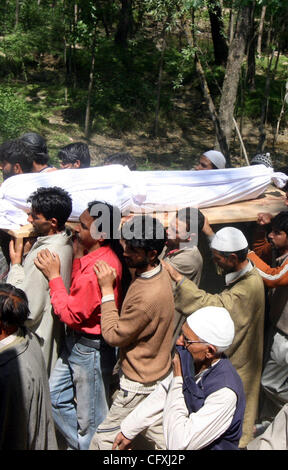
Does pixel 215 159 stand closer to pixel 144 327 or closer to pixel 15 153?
pixel 15 153

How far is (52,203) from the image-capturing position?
3195 mm

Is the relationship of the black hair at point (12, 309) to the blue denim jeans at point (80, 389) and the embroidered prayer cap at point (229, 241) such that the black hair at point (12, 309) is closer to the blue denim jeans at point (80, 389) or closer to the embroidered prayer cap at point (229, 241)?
the blue denim jeans at point (80, 389)

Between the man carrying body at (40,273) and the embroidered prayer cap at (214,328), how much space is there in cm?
114

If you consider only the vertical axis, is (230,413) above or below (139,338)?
above

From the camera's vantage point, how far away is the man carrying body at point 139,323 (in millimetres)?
2832

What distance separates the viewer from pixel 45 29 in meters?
13.5

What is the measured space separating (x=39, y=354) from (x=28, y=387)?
0.20m

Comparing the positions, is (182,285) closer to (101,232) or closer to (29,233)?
(101,232)

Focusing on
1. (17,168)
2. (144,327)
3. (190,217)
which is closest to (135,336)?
(144,327)

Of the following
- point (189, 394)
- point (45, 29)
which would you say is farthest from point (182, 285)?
point (45, 29)

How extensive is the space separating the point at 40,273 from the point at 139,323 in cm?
76

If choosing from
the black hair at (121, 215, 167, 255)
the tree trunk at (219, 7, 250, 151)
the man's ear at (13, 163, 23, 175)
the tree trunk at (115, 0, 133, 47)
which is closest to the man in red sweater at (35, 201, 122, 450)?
the black hair at (121, 215, 167, 255)

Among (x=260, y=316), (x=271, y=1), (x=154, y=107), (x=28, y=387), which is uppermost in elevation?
(x=271, y=1)

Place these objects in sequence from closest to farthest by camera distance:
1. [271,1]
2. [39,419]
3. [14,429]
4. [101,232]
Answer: [14,429], [39,419], [101,232], [271,1]
